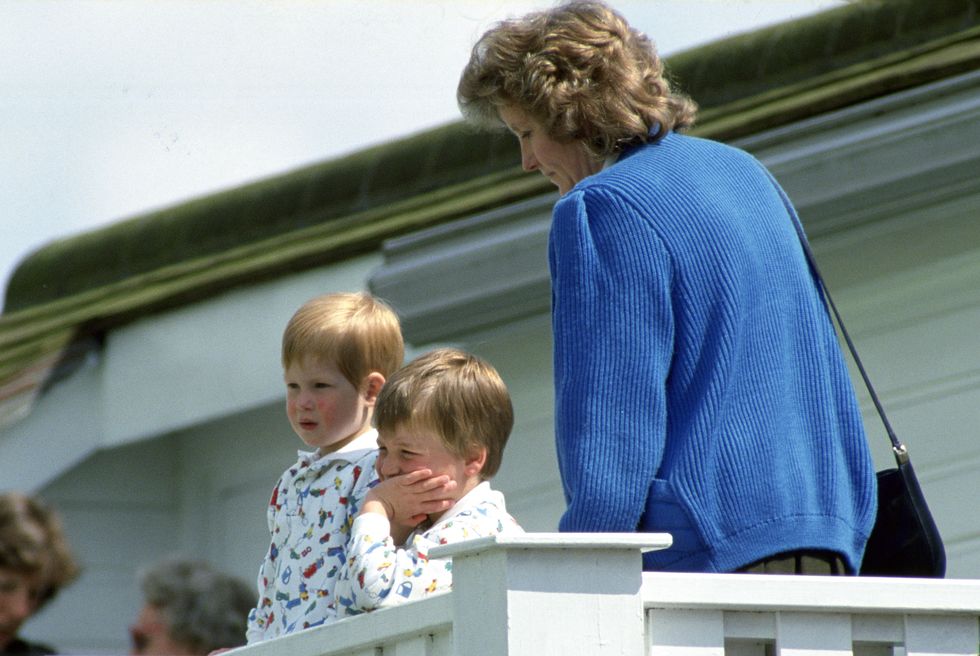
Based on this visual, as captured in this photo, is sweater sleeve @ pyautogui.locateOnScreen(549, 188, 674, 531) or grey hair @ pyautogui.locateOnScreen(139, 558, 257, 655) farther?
grey hair @ pyautogui.locateOnScreen(139, 558, 257, 655)

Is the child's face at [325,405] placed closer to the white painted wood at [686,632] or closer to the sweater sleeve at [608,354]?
the sweater sleeve at [608,354]

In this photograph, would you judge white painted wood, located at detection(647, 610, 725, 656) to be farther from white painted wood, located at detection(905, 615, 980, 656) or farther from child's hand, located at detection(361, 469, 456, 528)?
child's hand, located at detection(361, 469, 456, 528)

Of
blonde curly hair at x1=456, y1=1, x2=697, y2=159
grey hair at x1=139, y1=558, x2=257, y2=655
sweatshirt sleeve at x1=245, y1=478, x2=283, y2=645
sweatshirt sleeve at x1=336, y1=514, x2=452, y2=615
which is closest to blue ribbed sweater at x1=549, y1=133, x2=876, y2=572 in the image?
blonde curly hair at x1=456, y1=1, x2=697, y2=159

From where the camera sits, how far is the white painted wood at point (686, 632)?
2.23 meters

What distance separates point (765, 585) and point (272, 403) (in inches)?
151

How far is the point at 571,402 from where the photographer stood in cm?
249

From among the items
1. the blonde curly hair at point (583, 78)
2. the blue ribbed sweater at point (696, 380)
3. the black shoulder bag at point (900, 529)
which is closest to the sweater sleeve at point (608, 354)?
the blue ribbed sweater at point (696, 380)

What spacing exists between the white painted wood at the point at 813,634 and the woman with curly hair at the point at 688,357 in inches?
6.2

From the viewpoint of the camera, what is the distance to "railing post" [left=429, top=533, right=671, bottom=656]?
7.01 ft

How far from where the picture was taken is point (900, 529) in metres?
2.67

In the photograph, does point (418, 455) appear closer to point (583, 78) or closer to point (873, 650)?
point (583, 78)

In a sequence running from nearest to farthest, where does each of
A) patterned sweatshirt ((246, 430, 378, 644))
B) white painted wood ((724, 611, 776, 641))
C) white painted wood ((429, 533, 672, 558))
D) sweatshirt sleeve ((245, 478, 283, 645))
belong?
1. white painted wood ((429, 533, 672, 558))
2. white painted wood ((724, 611, 776, 641))
3. patterned sweatshirt ((246, 430, 378, 644))
4. sweatshirt sleeve ((245, 478, 283, 645))

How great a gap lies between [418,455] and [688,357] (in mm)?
593

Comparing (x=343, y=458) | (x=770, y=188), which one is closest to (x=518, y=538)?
(x=770, y=188)
